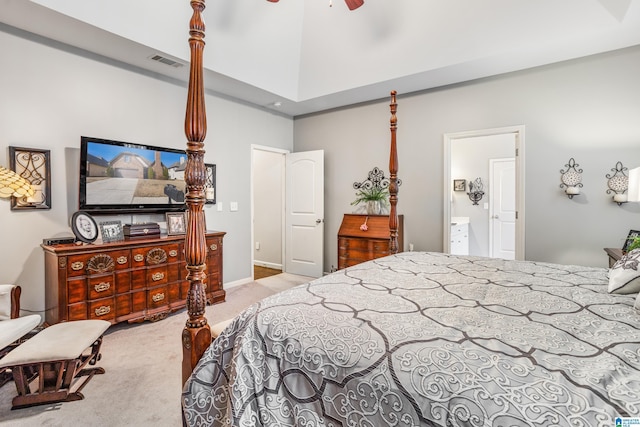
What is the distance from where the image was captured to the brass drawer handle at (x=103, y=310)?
9.09 feet

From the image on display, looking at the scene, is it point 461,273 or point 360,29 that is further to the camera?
point 360,29

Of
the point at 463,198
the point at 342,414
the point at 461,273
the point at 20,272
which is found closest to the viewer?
the point at 342,414

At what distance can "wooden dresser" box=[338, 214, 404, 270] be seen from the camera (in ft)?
13.4

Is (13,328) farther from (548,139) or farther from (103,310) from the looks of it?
(548,139)

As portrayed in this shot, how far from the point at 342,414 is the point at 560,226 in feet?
12.0

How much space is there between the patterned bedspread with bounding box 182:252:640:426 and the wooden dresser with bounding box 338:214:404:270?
2.54m

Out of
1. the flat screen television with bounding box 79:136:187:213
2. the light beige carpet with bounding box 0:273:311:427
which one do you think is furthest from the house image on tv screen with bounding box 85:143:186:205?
the light beige carpet with bounding box 0:273:311:427

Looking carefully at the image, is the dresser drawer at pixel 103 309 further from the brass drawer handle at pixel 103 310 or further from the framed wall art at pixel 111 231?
the framed wall art at pixel 111 231

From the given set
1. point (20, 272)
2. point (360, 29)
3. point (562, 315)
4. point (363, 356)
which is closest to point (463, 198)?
point (360, 29)

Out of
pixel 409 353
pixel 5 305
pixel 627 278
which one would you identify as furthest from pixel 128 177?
pixel 627 278

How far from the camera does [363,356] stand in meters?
0.94

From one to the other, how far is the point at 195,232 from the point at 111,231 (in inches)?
86.6

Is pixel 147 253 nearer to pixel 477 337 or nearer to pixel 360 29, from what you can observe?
pixel 477 337

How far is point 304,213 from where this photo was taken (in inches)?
205
